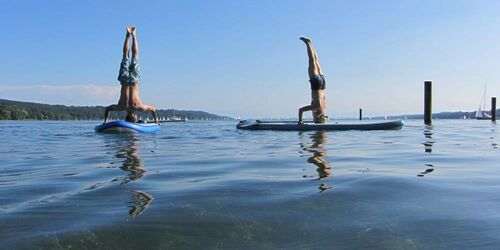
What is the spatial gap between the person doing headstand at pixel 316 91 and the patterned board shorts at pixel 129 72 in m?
8.83

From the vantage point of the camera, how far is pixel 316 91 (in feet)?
70.1

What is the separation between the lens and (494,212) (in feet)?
12.9

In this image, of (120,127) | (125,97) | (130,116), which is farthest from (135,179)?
(125,97)

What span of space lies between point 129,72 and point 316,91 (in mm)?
9753

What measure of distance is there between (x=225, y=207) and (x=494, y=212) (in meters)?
2.42

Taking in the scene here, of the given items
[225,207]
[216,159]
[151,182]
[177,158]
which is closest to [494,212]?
[225,207]

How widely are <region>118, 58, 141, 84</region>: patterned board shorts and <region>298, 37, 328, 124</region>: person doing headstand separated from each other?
8834mm

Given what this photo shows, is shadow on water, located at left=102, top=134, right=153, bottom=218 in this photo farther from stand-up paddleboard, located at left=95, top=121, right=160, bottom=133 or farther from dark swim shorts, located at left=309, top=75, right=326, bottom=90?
→ dark swim shorts, located at left=309, top=75, right=326, bottom=90

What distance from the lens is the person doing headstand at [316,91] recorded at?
2141 centimetres

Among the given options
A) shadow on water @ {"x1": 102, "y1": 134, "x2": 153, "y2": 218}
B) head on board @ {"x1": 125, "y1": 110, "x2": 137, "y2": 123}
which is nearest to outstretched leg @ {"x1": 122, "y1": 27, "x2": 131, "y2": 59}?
head on board @ {"x1": 125, "y1": 110, "x2": 137, "y2": 123}

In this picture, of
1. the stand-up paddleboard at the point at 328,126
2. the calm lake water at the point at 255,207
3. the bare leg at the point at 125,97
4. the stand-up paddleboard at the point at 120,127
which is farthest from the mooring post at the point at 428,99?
the calm lake water at the point at 255,207

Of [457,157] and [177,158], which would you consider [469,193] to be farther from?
[177,158]

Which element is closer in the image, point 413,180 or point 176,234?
point 176,234

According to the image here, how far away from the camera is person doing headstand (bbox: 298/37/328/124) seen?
2141 centimetres
